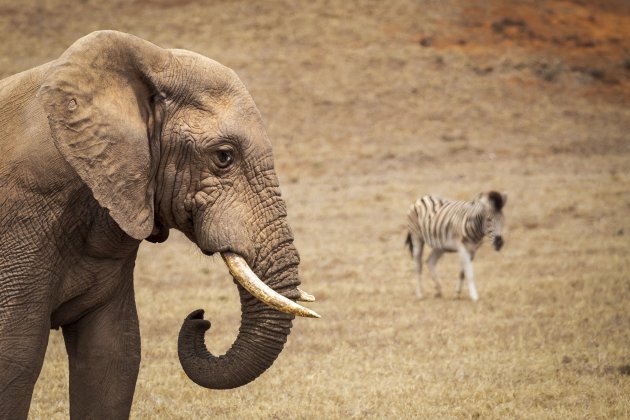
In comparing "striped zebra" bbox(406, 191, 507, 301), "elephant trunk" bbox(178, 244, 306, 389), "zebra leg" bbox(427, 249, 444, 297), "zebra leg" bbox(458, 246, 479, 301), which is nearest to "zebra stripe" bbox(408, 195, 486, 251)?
"striped zebra" bbox(406, 191, 507, 301)

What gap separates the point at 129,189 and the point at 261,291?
775mm

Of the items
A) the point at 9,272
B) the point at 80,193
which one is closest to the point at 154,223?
the point at 80,193

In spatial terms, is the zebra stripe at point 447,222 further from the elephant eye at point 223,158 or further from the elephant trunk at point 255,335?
the elephant eye at point 223,158

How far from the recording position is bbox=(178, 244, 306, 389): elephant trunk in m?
5.12

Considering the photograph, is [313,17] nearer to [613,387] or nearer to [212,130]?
[613,387]

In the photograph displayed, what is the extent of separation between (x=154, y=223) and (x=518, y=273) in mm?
10532

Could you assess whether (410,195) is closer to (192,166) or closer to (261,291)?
(192,166)

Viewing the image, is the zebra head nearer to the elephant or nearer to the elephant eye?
the elephant

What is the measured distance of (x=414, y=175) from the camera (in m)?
26.1

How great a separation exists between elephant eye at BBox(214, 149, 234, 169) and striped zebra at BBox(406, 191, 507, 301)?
9.00 meters

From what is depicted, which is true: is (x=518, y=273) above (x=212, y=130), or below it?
below

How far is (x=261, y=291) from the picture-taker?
491 cm

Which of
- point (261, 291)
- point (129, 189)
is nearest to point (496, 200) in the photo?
point (261, 291)

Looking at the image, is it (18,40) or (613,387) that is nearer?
(613,387)
